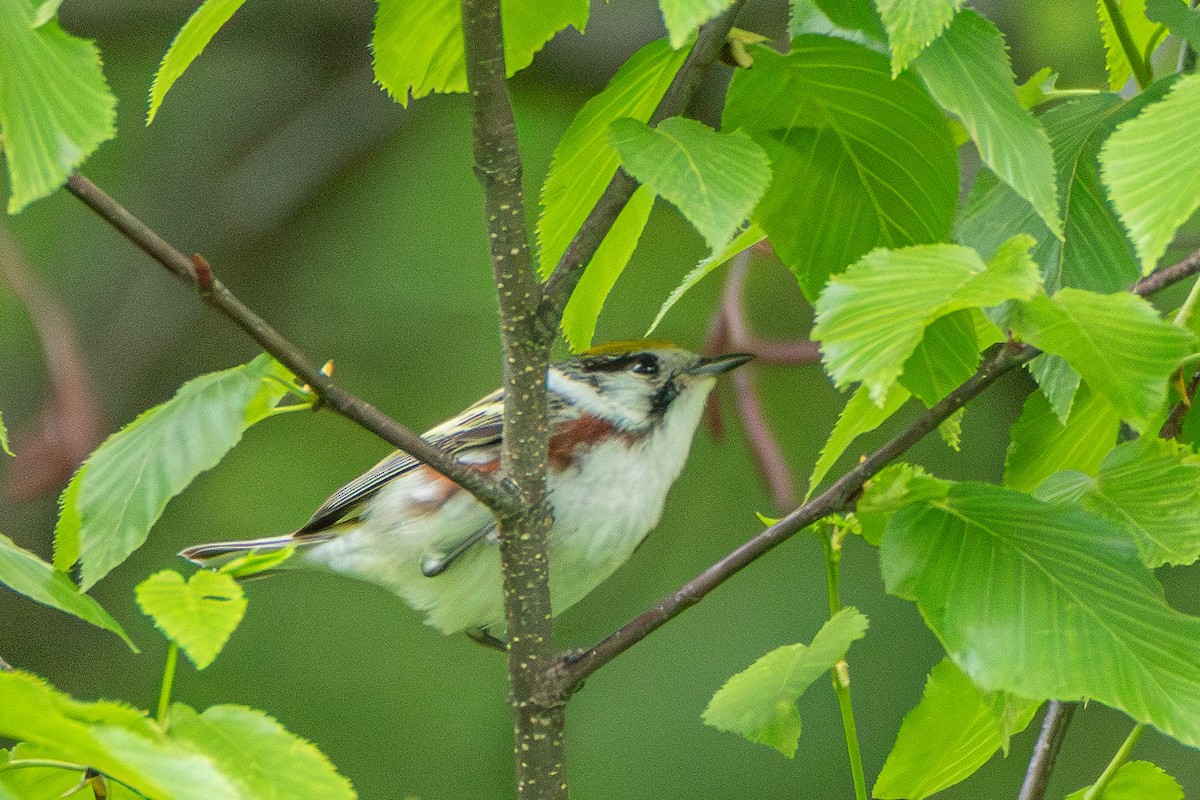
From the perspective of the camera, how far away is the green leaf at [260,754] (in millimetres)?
878

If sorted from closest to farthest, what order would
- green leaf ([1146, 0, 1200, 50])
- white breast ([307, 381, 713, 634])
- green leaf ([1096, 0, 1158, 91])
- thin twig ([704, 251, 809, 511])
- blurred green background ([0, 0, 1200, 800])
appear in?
green leaf ([1146, 0, 1200, 50]), green leaf ([1096, 0, 1158, 91]), white breast ([307, 381, 713, 634]), thin twig ([704, 251, 809, 511]), blurred green background ([0, 0, 1200, 800])

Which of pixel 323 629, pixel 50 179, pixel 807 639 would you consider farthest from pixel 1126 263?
pixel 323 629

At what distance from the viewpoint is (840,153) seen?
1151mm

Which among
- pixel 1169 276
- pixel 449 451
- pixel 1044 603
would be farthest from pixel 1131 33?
pixel 449 451

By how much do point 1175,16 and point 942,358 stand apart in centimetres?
32

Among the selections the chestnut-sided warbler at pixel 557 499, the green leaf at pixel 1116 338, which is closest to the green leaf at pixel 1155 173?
the green leaf at pixel 1116 338

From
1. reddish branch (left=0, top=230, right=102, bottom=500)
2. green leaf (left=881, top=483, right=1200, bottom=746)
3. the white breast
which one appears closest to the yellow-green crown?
the white breast

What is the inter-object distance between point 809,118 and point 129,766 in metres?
0.73

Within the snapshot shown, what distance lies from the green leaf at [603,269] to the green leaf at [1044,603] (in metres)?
0.34

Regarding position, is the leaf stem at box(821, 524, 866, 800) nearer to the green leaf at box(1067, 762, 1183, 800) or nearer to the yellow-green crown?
the green leaf at box(1067, 762, 1183, 800)

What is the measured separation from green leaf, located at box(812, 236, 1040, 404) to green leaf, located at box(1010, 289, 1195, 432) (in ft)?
0.15

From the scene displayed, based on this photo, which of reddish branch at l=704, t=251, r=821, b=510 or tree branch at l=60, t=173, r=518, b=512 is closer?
tree branch at l=60, t=173, r=518, b=512

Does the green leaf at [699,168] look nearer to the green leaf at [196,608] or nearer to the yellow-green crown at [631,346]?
the green leaf at [196,608]

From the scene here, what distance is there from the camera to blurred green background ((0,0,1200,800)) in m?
3.61
